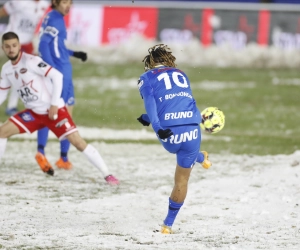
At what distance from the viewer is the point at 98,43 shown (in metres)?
21.7

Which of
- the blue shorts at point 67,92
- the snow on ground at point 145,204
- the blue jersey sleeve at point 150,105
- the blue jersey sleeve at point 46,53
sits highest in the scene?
the blue jersey sleeve at point 46,53

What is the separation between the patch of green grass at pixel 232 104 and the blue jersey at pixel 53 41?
3.02 m

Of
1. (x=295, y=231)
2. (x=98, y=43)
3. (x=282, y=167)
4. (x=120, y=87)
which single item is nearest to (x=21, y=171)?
(x=282, y=167)

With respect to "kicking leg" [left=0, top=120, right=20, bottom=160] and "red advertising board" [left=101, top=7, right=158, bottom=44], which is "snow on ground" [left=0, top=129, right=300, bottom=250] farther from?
"red advertising board" [left=101, top=7, right=158, bottom=44]

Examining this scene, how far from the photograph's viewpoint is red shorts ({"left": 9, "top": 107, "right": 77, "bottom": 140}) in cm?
1009

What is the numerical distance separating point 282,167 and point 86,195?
2.90 meters

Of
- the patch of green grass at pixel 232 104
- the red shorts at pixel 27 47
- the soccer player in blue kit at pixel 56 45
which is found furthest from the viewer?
the red shorts at pixel 27 47

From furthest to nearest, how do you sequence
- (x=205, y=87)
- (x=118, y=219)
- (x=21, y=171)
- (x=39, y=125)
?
(x=205, y=87), (x=21, y=171), (x=39, y=125), (x=118, y=219)

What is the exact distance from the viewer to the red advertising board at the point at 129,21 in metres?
21.3

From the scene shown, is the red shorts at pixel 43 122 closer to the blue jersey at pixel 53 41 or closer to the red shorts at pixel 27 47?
the blue jersey at pixel 53 41

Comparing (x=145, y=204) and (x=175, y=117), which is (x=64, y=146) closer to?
(x=145, y=204)

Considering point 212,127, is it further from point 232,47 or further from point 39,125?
point 232,47

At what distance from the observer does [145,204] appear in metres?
9.10

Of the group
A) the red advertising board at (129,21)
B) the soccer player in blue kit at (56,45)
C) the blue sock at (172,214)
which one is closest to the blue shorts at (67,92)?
the soccer player in blue kit at (56,45)
